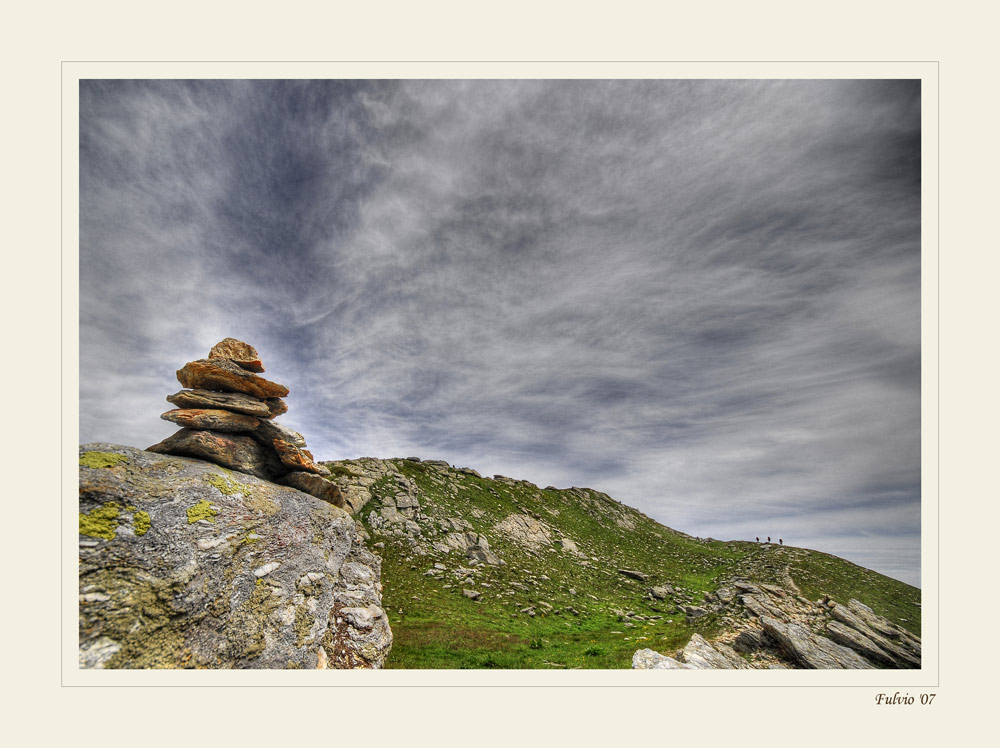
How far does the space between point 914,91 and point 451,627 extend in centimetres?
3106

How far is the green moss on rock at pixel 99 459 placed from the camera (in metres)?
10.3

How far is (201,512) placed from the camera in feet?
36.5

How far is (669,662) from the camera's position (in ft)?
36.1

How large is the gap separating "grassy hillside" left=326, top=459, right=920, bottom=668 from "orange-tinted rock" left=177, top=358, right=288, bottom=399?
553 inches

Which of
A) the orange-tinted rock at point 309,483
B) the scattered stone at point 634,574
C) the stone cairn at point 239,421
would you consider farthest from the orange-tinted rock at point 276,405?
the scattered stone at point 634,574

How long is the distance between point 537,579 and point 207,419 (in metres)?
27.3

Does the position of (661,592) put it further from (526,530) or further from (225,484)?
(225,484)

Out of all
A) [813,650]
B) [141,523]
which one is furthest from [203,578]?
[813,650]

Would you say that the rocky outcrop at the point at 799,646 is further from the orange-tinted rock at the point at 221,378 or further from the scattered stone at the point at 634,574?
the scattered stone at the point at 634,574

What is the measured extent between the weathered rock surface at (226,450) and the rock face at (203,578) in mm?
823

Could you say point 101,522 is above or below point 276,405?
below

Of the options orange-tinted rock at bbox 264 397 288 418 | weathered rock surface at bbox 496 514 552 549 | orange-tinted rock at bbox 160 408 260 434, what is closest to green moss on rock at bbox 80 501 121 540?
orange-tinted rock at bbox 160 408 260 434
